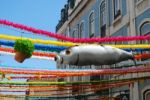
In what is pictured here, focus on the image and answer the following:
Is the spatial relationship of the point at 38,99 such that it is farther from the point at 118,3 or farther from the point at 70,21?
the point at 70,21

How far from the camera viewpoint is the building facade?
15.5 meters

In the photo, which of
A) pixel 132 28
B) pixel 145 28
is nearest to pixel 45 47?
pixel 145 28

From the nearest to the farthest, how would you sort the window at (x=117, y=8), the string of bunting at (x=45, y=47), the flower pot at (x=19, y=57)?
the flower pot at (x=19, y=57)
the string of bunting at (x=45, y=47)
the window at (x=117, y=8)

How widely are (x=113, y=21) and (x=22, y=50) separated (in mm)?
12457

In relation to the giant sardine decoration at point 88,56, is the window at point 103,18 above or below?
above

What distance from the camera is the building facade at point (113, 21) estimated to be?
1550 cm

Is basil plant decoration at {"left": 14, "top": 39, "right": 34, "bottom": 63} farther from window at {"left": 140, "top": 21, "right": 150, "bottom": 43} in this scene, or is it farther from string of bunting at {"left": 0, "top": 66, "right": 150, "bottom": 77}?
window at {"left": 140, "top": 21, "right": 150, "bottom": 43}

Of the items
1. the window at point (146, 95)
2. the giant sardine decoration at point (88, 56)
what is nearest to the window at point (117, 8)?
the window at point (146, 95)

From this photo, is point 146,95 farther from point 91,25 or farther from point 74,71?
point 91,25

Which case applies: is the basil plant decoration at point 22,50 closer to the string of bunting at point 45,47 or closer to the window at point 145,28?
the string of bunting at point 45,47

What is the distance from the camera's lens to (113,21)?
18.6 metres

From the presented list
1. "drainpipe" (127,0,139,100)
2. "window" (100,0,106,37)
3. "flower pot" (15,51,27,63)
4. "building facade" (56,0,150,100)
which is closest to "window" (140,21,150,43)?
"building facade" (56,0,150,100)

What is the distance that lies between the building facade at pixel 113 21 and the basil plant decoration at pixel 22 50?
4439mm

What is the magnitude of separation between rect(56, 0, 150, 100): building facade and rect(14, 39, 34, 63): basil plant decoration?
4.44m
